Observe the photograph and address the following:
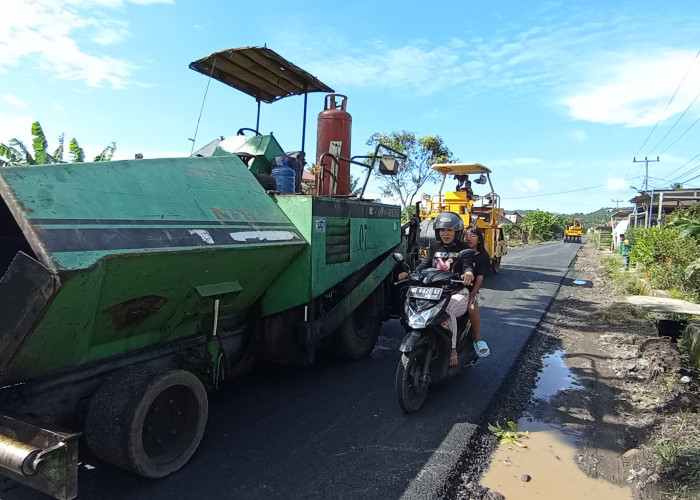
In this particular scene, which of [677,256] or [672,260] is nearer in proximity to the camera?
[677,256]

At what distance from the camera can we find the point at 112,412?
2.68 m

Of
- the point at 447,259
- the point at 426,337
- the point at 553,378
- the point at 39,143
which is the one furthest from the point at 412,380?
the point at 39,143

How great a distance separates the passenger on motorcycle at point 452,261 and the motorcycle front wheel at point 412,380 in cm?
40

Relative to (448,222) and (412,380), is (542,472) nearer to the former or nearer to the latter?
(412,380)

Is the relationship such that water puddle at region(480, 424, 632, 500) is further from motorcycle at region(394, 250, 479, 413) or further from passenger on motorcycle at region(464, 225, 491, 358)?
passenger on motorcycle at region(464, 225, 491, 358)

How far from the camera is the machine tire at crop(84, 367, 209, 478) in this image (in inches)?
105

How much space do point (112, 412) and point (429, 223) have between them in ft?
34.2

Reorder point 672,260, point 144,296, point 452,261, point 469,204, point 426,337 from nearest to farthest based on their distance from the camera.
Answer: point 144,296 < point 426,337 < point 452,261 < point 672,260 < point 469,204

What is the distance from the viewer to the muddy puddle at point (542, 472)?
9.85 ft

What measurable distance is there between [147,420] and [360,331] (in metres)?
2.94

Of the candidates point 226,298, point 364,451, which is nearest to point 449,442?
point 364,451

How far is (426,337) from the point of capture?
165 inches

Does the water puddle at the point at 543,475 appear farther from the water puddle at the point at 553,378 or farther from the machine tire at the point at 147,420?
the machine tire at the point at 147,420

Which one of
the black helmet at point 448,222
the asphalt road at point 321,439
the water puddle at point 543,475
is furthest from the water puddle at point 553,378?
the black helmet at point 448,222
